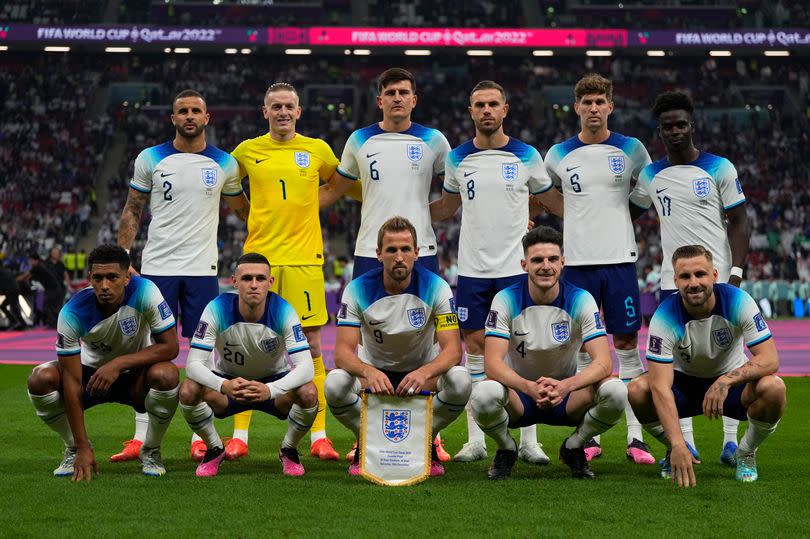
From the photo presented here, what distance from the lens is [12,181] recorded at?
33.6 meters

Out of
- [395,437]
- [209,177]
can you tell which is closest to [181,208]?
[209,177]

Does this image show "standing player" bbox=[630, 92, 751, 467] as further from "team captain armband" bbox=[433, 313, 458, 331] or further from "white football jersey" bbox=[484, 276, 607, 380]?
"team captain armband" bbox=[433, 313, 458, 331]

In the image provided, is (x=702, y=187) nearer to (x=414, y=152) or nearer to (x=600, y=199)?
(x=600, y=199)

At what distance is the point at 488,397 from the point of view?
5.64 m

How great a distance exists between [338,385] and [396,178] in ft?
5.66

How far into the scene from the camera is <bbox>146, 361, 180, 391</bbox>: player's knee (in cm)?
600

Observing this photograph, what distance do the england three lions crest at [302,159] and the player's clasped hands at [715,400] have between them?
10.9 feet

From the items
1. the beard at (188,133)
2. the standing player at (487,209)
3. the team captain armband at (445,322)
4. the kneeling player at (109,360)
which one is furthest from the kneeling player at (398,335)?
the beard at (188,133)

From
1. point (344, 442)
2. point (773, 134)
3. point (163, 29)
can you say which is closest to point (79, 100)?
point (163, 29)

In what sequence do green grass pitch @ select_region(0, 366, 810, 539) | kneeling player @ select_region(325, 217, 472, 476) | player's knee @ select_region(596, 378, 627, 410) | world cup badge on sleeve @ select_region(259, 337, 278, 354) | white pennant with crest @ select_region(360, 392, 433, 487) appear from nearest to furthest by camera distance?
green grass pitch @ select_region(0, 366, 810, 539), player's knee @ select_region(596, 378, 627, 410), white pennant with crest @ select_region(360, 392, 433, 487), kneeling player @ select_region(325, 217, 472, 476), world cup badge on sleeve @ select_region(259, 337, 278, 354)

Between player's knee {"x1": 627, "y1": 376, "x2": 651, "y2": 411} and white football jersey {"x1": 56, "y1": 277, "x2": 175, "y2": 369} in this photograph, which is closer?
player's knee {"x1": 627, "y1": 376, "x2": 651, "y2": 411}

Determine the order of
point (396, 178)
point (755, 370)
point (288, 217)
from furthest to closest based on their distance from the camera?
1. point (288, 217)
2. point (396, 178)
3. point (755, 370)

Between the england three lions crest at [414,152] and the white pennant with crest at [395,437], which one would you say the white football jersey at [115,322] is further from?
the england three lions crest at [414,152]

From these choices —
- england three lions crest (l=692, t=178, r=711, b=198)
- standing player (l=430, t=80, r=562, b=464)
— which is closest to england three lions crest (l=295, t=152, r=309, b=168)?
standing player (l=430, t=80, r=562, b=464)
